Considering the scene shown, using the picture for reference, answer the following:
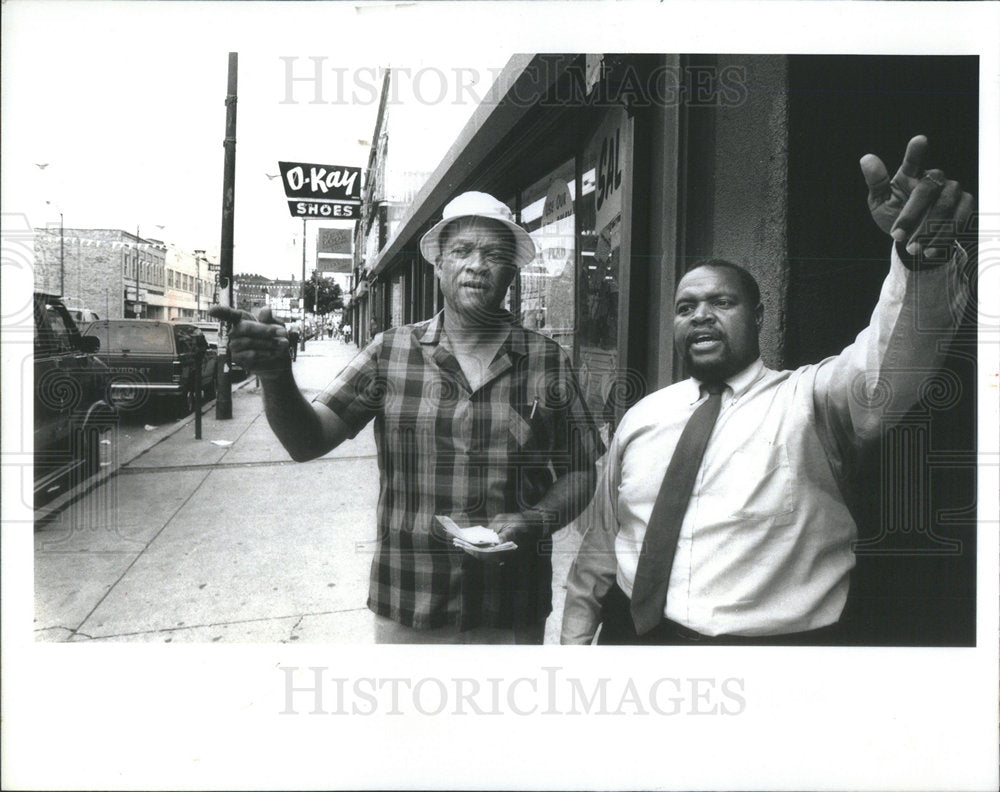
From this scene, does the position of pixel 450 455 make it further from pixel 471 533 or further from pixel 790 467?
pixel 790 467

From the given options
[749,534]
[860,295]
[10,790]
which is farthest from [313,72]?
[10,790]

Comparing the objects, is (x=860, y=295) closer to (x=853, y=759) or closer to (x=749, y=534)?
(x=749, y=534)

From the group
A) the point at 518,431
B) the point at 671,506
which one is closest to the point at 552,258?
the point at 518,431

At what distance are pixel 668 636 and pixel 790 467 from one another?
32.0 inches

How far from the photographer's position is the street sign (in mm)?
3031

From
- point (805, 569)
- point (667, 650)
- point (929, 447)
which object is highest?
point (929, 447)

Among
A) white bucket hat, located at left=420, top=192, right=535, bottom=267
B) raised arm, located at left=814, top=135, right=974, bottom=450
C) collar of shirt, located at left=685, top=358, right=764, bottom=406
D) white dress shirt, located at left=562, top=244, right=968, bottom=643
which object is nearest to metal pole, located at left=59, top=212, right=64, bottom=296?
white bucket hat, located at left=420, top=192, right=535, bottom=267

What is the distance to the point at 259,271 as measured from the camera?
317 cm

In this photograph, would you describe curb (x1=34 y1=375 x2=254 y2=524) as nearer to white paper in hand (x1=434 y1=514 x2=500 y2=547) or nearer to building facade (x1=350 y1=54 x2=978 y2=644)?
white paper in hand (x1=434 y1=514 x2=500 y2=547)

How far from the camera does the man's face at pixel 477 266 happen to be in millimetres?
2721

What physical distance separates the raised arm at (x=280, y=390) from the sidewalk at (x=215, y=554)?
0.21 metres

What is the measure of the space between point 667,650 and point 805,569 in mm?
616

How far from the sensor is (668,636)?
2777 millimetres

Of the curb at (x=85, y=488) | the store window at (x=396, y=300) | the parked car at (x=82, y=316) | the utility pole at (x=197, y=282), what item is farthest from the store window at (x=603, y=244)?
the parked car at (x=82, y=316)
